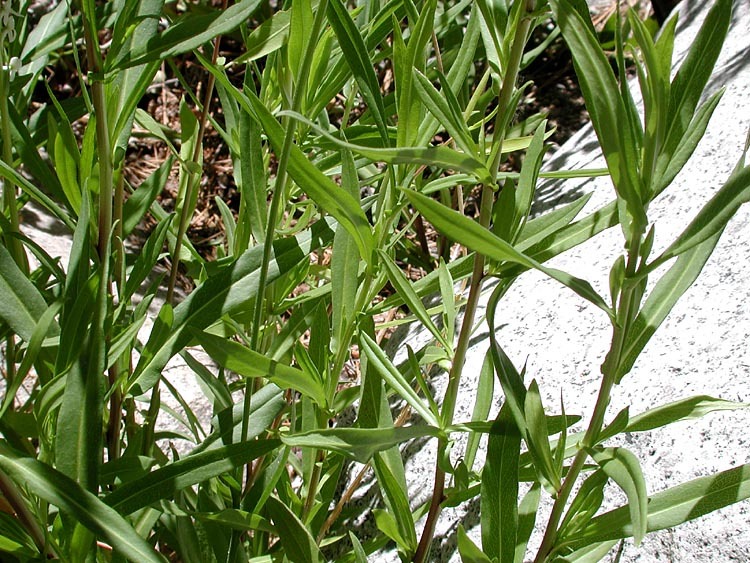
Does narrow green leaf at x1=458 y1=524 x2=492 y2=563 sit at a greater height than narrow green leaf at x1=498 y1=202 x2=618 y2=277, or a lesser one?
lesser

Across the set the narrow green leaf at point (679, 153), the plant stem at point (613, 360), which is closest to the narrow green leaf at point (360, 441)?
the plant stem at point (613, 360)

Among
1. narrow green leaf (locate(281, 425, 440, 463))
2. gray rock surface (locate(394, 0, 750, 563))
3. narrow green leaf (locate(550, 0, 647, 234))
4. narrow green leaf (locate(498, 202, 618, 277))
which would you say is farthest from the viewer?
gray rock surface (locate(394, 0, 750, 563))

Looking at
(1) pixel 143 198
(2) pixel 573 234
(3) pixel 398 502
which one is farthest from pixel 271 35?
(3) pixel 398 502

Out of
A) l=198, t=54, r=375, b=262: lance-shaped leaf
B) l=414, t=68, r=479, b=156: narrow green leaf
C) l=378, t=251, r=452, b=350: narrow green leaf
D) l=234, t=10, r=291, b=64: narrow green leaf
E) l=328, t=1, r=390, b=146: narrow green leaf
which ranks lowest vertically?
l=378, t=251, r=452, b=350: narrow green leaf

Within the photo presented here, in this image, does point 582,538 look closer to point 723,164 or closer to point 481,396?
point 481,396

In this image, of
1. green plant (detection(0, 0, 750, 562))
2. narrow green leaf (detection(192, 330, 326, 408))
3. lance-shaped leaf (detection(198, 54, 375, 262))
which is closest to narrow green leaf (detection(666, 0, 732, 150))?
green plant (detection(0, 0, 750, 562))

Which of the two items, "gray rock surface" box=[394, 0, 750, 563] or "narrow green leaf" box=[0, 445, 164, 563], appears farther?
"gray rock surface" box=[394, 0, 750, 563]

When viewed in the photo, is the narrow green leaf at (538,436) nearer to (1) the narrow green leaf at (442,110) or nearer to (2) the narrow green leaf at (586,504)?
(2) the narrow green leaf at (586,504)

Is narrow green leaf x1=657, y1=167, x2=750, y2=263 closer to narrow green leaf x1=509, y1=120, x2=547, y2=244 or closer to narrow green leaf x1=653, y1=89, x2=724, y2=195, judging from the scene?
narrow green leaf x1=653, y1=89, x2=724, y2=195

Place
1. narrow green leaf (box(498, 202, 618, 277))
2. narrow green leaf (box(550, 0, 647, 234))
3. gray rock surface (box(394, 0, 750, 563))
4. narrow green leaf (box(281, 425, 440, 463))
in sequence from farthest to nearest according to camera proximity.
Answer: gray rock surface (box(394, 0, 750, 563))
narrow green leaf (box(498, 202, 618, 277))
narrow green leaf (box(281, 425, 440, 463))
narrow green leaf (box(550, 0, 647, 234))
